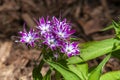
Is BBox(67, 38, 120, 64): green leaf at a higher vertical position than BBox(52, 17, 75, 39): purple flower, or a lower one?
lower

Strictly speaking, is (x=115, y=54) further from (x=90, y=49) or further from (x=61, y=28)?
(x=61, y=28)

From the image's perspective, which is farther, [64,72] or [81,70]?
[81,70]

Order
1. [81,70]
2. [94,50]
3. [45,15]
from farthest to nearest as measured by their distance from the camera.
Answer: [45,15] → [94,50] → [81,70]

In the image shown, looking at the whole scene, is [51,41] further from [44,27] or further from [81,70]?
[81,70]

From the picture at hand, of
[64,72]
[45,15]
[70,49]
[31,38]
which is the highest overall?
[45,15]

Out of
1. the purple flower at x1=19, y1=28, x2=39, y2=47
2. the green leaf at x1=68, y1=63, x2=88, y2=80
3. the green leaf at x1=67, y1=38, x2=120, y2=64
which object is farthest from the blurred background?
the purple flower at x1=19, y1=28, x2=39, y2=47

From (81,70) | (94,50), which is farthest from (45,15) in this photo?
(81,70)

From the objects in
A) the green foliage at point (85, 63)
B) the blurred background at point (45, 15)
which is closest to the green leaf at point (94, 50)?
the green foliage at point (85, 63)

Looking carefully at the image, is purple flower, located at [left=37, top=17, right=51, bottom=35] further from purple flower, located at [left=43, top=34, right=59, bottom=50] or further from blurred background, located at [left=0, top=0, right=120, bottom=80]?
blurred background, located at [left=0, top=0, right=120, bottom=80]
